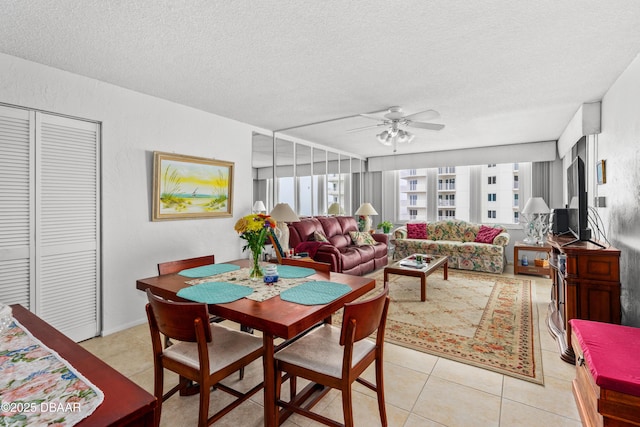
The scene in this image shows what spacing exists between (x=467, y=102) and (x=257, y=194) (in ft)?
16.0

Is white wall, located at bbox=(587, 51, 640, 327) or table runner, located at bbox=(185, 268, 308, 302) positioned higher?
white wall, located at bbox=(587, 51, 640, 327)

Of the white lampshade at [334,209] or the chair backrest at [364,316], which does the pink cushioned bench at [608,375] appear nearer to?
the chair backrest at [364,316]

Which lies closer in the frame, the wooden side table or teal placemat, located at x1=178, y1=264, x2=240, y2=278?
teal placemat, located at x1=178, y1=264, x2=240, y2=278

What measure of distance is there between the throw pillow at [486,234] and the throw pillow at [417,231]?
3.31 ft

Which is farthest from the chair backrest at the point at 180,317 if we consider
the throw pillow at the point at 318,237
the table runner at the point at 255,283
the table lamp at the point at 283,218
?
the throw pillow at the point at 318,237

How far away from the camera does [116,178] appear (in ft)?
10.2

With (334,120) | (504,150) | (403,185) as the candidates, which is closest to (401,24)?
(334,120)

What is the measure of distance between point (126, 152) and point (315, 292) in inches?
102

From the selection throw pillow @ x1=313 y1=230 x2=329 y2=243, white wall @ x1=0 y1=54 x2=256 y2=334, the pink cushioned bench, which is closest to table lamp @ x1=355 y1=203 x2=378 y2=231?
throw pillow @ x1=313 y1=230 x2=329 y2=243

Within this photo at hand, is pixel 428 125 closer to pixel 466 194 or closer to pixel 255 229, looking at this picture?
pixel 255 229

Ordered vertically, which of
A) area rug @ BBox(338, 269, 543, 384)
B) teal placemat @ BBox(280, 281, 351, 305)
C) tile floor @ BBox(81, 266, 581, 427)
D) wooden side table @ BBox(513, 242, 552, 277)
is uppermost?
teal placemat @ BBox(280, 281, 351, 305)

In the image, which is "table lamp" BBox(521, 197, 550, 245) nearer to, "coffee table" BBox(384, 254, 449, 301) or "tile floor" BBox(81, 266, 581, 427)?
"coffee table" BBox(384, 254, 449, 301)

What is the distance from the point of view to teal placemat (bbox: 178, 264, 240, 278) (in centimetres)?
231

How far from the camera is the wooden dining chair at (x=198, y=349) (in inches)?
56.9
